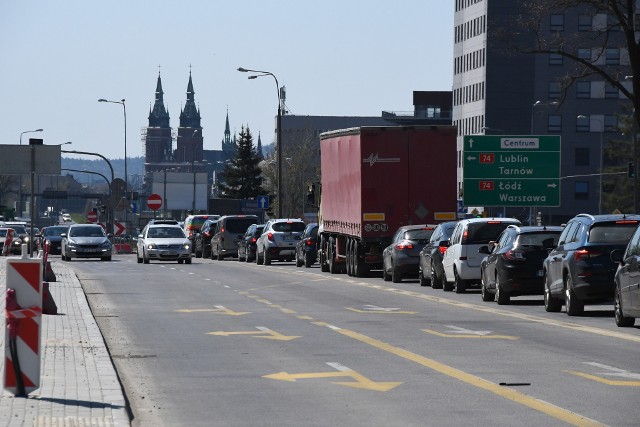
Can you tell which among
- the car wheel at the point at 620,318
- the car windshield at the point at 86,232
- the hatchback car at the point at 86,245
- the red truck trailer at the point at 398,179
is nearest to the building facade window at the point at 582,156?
the car windshield at the point at 86,232

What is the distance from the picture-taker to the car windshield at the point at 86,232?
66.3 m

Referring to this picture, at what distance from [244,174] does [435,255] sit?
130m

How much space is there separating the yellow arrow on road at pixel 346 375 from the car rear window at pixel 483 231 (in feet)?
60.5

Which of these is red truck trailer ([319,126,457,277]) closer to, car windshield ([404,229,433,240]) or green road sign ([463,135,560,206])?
car windshield ([404,229,433,240])

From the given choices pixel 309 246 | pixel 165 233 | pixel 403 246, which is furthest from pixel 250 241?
pixel 403 246

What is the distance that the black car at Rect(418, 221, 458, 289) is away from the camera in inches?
1442

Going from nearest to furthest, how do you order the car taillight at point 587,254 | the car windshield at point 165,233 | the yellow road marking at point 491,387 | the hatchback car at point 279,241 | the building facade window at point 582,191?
1. the yellow road marking at point 491,387
2. the car taillight at point 587,254
3. the hatchback car at point 279,241
4. the car windshield at point 165,233
5. the building facade window at point 582,191

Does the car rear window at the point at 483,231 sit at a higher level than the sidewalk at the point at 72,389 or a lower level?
higher

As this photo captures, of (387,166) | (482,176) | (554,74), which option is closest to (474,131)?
(554,74)

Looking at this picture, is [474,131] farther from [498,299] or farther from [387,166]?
[498,299]

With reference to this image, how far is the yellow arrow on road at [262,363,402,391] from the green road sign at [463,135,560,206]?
36.2m

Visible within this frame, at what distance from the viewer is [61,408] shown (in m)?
12.0

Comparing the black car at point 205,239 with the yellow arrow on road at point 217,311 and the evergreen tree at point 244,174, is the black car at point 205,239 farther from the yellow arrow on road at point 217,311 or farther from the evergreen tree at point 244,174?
the evergreen tree at point 244,174

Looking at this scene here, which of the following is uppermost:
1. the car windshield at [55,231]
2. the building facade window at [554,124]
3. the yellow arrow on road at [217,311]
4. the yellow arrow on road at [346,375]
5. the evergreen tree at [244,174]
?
the building facade window at [554,124]
